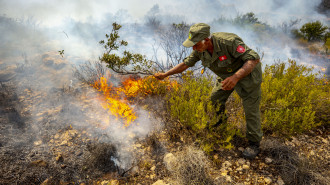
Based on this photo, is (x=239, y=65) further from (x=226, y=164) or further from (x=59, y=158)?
(x=59, y=158)

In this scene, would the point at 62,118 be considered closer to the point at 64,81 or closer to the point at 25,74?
the point at 64,81

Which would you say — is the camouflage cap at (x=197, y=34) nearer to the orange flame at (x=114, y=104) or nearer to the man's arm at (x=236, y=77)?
the man's arm at (x=236, y=77)

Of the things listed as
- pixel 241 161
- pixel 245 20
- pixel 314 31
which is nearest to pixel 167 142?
pixel 241 161

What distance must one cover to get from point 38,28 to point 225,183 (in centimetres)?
1153

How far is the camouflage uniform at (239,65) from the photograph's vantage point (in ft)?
5.98

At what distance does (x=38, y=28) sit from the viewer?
29.7 feet

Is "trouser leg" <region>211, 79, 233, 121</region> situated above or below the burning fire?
above

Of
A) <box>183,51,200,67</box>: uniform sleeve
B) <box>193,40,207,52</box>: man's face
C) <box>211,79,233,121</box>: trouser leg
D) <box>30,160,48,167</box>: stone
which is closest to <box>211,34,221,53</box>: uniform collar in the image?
<box>193,40,207,52</box>: man's face

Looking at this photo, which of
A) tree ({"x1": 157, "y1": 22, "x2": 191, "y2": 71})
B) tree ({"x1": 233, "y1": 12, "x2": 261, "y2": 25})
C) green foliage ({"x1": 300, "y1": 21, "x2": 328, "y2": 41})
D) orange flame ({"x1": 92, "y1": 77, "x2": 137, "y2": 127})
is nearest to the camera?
orange flame ({"x1": 92, "y1": 77, "x2": 137, "y2": 127})

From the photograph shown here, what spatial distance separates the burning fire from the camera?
3.26 metres

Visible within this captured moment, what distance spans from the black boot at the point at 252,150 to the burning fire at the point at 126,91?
66.3 inches

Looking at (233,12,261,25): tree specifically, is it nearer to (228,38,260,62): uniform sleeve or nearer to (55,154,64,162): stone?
(228,38,260,62): uniform sleeve

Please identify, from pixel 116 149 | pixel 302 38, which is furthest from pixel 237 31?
pixel 116 149

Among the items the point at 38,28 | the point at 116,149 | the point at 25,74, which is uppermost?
the point at 38,28
